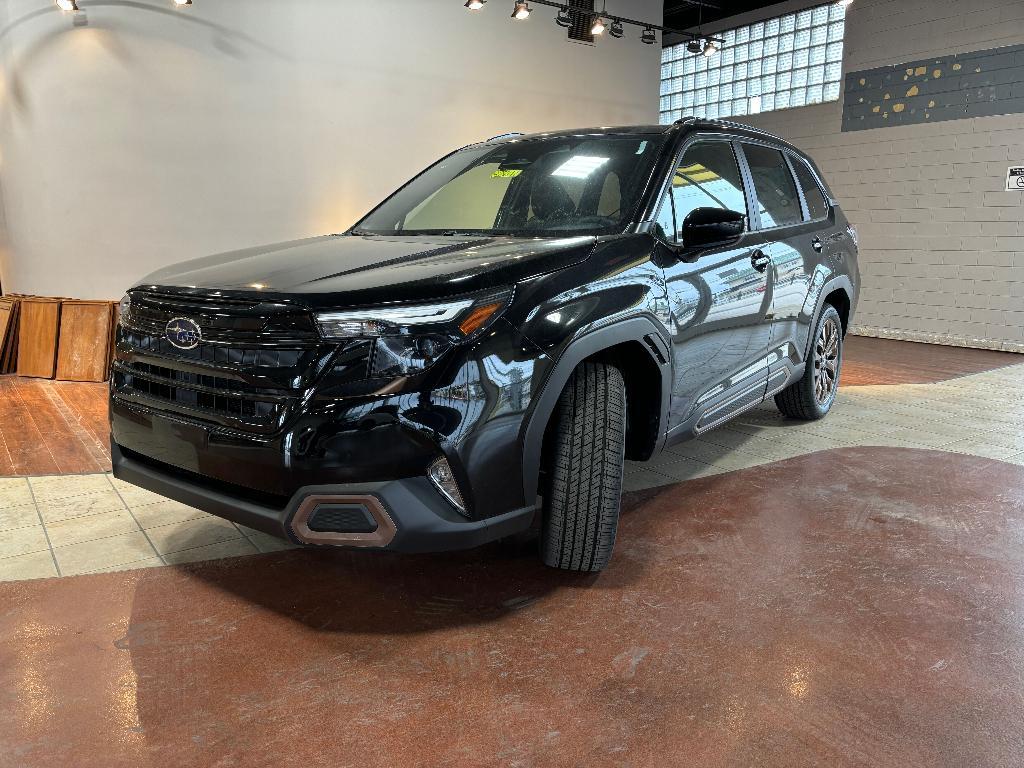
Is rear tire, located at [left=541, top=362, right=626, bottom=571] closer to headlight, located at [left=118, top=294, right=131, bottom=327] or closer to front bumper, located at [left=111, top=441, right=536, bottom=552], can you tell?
front bumper, located at [left=111, top=441, right=536, bottom=552]

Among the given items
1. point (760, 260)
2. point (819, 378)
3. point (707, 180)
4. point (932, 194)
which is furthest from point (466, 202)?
point (932, 194)

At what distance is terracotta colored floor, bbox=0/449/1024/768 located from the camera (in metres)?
1.71

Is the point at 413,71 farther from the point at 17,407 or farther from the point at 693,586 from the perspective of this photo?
the point at 693,586

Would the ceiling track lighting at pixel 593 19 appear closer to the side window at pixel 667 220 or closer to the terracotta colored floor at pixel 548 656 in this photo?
the side window at pixel 667 220

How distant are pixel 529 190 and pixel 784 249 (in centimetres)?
129

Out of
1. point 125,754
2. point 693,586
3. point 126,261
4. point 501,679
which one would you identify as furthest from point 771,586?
point 126,261

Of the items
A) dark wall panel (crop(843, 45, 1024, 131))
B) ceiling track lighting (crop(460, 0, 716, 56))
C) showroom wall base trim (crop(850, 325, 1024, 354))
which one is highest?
ceiling track lighting (crop(460, 0, 716, 56))

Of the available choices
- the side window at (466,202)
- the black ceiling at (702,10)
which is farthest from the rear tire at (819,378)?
the black ceiling at (702,10)

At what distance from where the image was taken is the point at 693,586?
2.47 metres

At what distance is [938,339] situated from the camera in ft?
28.5

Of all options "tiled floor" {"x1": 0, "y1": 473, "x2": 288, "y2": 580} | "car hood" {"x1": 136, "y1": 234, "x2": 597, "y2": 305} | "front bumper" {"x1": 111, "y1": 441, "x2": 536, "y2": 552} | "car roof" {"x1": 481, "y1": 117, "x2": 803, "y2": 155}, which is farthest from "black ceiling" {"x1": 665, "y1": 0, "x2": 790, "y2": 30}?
"front bumper" {"x1": 111, "y1": 441, "x2": 536, "y2": 552}

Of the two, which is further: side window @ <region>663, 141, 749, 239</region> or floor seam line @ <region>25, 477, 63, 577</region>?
side window @ <region>663, 141, 749, 239</region>

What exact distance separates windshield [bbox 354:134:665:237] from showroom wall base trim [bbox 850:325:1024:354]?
23.1 feet

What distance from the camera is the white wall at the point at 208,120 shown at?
6176mm
